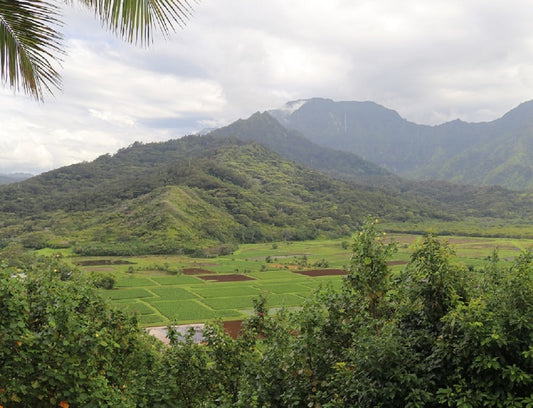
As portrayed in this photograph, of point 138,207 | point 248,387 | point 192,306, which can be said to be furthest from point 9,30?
point 138,207

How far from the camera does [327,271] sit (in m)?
71.6

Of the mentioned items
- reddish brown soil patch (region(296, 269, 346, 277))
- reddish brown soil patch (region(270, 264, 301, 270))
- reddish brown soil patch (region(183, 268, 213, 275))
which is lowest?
reddish brown soil patch (region(296, 269, 346, 277))

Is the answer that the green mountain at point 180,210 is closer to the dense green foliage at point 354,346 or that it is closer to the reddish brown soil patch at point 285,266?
the reddish brown soil patch at point 285,266

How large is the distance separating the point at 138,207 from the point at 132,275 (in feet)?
189

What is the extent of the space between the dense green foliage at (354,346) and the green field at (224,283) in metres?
19.9

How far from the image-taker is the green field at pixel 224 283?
45659 mm

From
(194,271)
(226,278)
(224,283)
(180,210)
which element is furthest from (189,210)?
A: (224,283)

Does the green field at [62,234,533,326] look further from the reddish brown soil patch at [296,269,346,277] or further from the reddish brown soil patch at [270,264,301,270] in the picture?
the reddish brown soil patch at [296,269,346,277]

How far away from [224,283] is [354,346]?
57.8m

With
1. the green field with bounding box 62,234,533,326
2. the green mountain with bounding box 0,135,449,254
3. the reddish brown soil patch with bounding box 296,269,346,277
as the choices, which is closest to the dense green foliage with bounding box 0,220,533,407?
the green field with bounding box 62,234,533,326

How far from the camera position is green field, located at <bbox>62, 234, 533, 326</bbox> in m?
45.7

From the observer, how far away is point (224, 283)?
6269 centimetres

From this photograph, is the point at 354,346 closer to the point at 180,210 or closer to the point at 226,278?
the point at 226,278

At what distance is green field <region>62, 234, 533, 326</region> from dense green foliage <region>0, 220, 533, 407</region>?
65.1 feet
